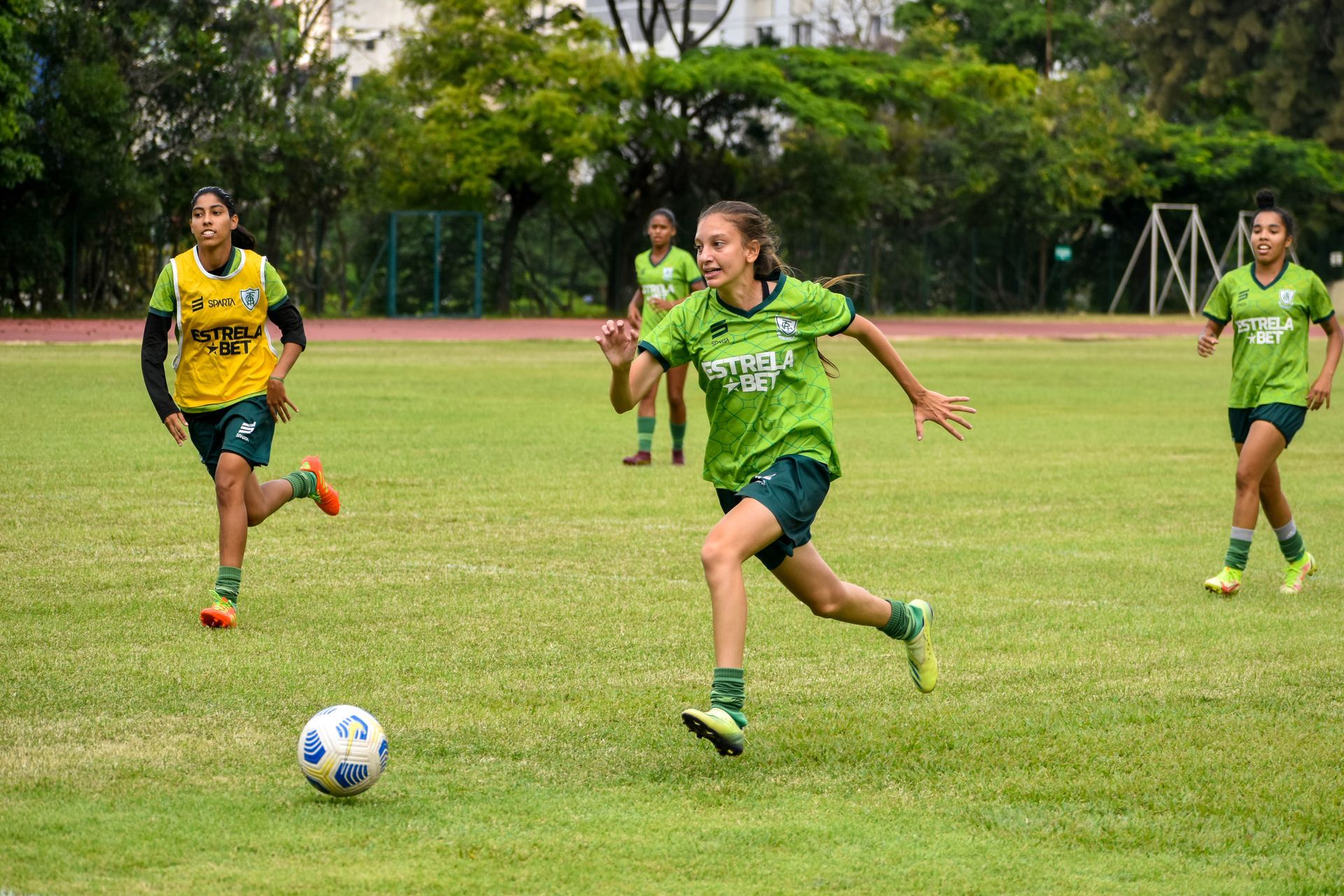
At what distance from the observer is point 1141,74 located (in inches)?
2687

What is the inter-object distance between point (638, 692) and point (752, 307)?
159 centimetres

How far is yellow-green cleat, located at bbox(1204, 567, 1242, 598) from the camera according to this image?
29.2 feet

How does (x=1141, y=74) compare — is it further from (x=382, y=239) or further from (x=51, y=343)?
(x=51, y=343)

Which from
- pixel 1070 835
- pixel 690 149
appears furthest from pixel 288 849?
pixel 690 149

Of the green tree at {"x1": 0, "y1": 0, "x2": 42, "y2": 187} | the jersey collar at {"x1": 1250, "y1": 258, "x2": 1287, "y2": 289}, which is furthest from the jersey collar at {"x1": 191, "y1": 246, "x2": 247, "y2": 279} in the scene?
the green tree at {"x1": 0, "y1": 0, "x2": 42, "y2": 187}

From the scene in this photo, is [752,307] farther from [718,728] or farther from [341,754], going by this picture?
[341,754]

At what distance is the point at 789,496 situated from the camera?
5.77m

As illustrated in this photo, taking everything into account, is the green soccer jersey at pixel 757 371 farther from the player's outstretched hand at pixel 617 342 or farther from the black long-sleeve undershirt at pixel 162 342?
the black long-sleeve undershirt at pixel 162 342

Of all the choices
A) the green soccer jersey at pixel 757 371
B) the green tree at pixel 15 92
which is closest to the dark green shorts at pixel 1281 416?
the green soccer jersey at pixel 757 371

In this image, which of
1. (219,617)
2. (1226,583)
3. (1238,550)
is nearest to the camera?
(219,617)

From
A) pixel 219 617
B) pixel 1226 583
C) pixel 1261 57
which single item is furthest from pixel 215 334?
pixel 1261 57

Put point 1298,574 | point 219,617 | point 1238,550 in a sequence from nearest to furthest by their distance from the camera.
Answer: point 219,617
point 1238,550
point 1298,574

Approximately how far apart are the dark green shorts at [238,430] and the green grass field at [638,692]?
0.73 m

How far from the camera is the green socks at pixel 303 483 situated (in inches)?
354
